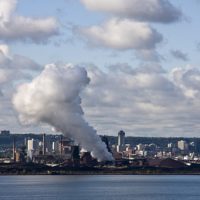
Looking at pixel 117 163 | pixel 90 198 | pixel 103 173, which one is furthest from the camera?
pixel 117 163

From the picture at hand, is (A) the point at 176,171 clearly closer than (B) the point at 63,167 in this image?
No

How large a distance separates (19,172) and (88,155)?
16.1 meters

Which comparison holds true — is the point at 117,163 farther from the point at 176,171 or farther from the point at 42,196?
the point at 42,196

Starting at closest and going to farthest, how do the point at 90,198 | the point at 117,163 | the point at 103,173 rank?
the point at 90,198
the point at 103,173
the point at 117,163

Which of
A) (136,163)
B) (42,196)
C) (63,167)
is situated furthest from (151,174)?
(42,196)

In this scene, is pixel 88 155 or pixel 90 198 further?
pixel 88 155

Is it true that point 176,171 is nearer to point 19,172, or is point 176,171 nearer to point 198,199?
point 19,172

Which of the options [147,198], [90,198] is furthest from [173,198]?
[90,198]

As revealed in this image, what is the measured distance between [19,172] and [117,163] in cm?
2409

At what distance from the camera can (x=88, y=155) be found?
181250 millimetres

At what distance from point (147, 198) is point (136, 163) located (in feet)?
382

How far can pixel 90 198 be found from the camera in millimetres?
82000

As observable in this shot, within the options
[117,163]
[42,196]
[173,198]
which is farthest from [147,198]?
[117,163]

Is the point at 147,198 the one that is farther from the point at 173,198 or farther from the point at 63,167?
the point at 63,167
